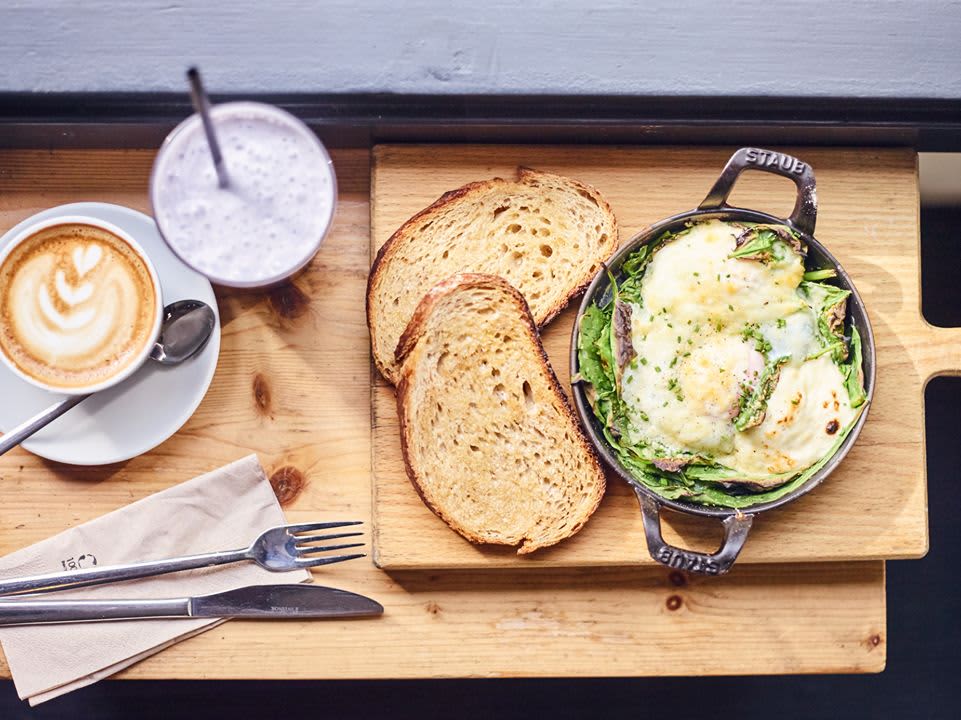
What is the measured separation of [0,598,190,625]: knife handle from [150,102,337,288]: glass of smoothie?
20.7 inches

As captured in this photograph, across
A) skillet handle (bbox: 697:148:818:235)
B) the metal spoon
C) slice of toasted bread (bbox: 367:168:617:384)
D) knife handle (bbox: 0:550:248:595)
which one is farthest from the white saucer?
skillet handle (bbox: 697:148:818:235)

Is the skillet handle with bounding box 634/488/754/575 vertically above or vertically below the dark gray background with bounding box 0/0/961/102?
below

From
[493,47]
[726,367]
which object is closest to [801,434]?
[726,367]

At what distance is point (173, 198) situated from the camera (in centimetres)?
122

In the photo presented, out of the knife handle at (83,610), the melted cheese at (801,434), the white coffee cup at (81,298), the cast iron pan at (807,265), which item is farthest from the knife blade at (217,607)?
the melted cheese at (801,434)

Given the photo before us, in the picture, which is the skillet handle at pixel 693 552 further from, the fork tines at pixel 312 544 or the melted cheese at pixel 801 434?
the fork tines at pixel 312 544

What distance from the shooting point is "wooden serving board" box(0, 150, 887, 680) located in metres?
1.45

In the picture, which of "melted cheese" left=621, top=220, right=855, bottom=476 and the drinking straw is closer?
the drinking straw

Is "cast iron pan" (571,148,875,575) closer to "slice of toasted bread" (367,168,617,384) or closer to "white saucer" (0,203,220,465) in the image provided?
"slice of toasted bread" (367,168,617,384)

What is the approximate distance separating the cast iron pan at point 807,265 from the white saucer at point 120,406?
579 millimetres

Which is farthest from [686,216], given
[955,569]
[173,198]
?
[955,569]

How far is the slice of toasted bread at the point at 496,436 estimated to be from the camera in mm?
1364

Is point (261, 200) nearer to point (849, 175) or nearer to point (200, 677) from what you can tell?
point (200, 677)

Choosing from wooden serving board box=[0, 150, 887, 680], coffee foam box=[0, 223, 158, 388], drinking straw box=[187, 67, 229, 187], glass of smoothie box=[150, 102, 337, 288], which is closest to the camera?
drinking straw box=[187, 67, 229, 187]
